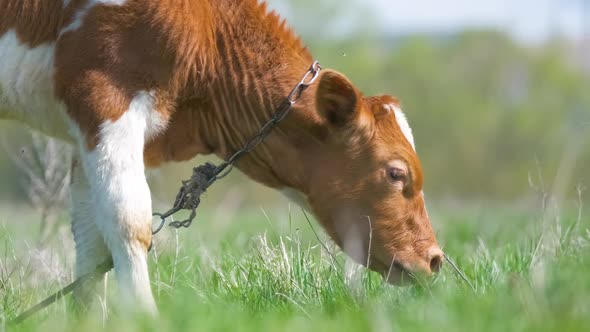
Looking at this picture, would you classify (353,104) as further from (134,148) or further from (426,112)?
(426,112)

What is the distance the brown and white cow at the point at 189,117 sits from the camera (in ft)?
16.3

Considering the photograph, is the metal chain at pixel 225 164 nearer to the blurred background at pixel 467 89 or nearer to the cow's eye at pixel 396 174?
the cow's eye at pixel 396 174

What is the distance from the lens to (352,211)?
18.5ft

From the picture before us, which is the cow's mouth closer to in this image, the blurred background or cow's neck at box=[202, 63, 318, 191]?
cow's neck at box=[202, 63, 318, 191]

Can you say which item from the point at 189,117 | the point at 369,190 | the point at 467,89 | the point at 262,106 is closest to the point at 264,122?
the point at 262,106

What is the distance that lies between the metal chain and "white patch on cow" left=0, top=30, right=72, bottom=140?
808 mm

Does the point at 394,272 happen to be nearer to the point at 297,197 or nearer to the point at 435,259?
the point at 435,259

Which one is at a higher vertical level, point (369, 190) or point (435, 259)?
point (369, 190)

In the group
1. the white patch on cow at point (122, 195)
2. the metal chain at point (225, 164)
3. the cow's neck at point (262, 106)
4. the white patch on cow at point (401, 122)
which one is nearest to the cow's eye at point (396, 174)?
the white patch on cow at point (401, 122)

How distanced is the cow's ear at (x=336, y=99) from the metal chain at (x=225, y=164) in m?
0.12

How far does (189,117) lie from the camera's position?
18.2ft

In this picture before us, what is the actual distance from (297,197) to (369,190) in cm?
47

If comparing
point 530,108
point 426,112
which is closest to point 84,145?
point 426,112

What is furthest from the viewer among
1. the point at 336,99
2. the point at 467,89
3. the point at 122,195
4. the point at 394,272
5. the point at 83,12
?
the point at 467,89
